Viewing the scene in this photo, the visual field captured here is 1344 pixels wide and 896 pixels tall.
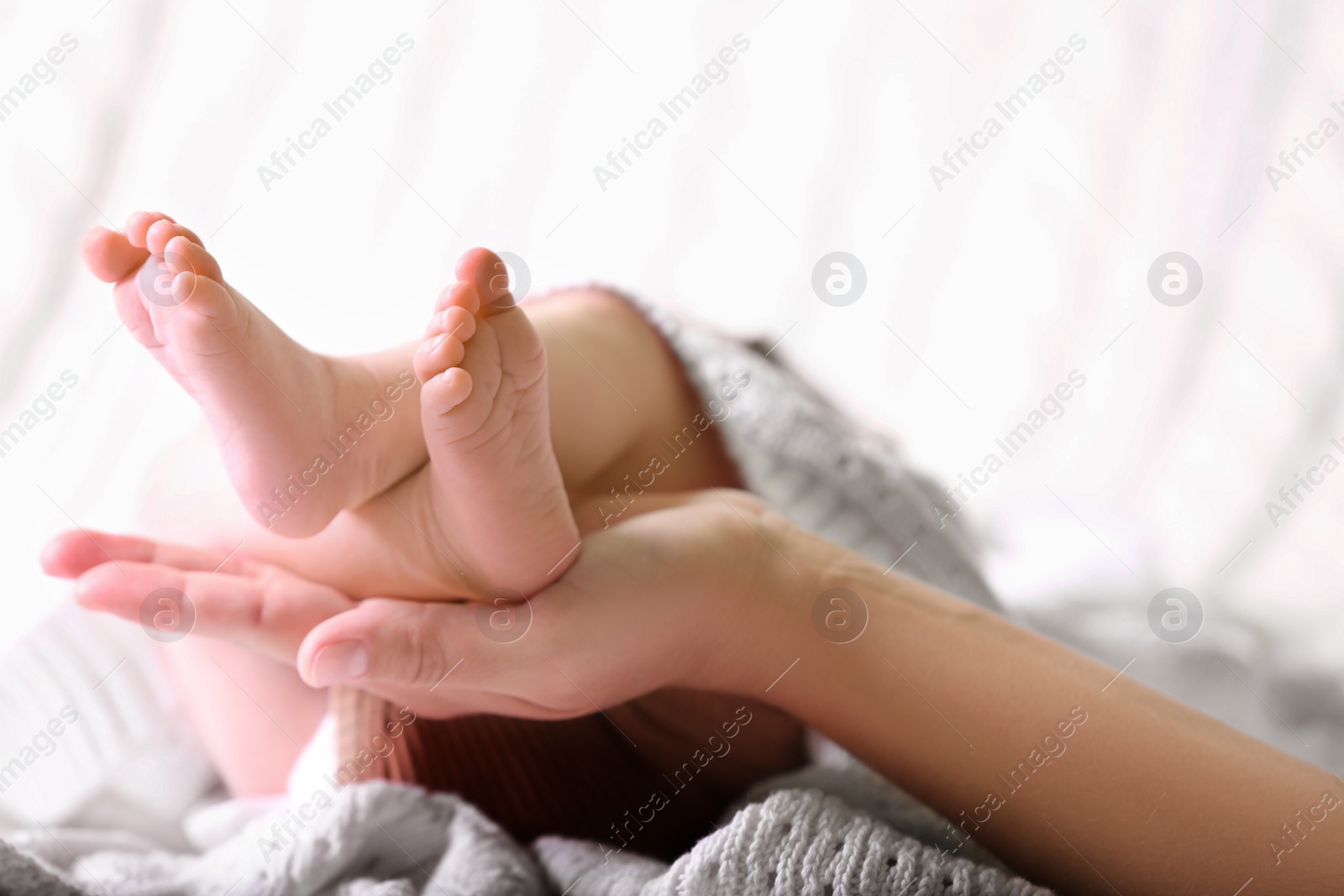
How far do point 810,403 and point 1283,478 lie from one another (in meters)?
0.57

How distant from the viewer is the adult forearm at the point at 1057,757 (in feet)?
1.84

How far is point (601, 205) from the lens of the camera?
134 cm

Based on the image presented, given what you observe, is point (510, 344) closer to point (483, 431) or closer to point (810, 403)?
point (483, 431)

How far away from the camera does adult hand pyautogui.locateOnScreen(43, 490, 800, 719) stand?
58 centimetres

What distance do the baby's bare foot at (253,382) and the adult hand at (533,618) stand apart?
0.26 ft

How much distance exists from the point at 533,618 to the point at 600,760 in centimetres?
23

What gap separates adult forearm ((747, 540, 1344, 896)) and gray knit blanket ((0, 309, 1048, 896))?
0.05 metres

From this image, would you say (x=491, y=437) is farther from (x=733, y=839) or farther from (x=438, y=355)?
(x=733, y=839)

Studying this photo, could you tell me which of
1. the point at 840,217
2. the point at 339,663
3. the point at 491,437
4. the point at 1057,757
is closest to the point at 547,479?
the point at 491,437

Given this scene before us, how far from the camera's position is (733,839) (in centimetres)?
54

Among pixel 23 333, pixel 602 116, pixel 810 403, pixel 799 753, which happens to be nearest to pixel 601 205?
pixel 602 116

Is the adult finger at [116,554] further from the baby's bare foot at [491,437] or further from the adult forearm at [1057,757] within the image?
the adult forearm at [1057,757]

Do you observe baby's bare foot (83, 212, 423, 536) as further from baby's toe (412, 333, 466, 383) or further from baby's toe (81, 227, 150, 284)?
baby's toe (412, 333, 466, 383)

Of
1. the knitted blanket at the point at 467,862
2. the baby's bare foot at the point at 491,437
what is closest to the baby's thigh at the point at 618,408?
the baby's bare foot at the point at 491,437
